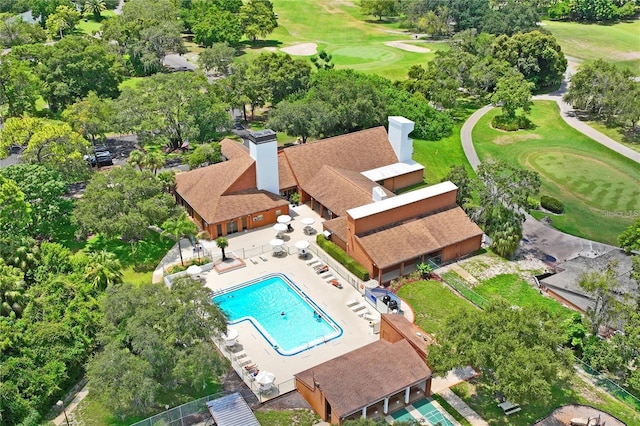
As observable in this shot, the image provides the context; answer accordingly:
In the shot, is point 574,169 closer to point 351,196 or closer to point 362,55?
point 351,196

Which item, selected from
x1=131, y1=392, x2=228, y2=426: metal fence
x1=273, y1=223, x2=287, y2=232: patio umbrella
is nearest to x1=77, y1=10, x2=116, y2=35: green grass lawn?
x1=273, y1=223, x2=287, y2=232: patio umbrella

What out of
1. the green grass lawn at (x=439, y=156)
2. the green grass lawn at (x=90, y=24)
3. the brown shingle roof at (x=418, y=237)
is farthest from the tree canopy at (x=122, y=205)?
the green grass lawn at (x=90, y=24)

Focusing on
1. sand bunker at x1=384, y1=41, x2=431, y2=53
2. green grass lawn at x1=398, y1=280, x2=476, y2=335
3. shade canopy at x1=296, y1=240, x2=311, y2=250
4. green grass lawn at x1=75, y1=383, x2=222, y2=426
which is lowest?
green grass lawn at x1=75, y1=383, x2=222, y2=426

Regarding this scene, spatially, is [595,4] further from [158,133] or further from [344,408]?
[344,408]

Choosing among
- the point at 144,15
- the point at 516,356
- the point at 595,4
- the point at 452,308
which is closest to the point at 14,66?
→ the point at 144,15

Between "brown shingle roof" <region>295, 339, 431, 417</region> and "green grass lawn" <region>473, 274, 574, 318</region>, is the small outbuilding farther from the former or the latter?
"green grass lawn" <region>473, 274, 574, 318</region>

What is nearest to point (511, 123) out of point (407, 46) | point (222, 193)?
point (222, 193)
